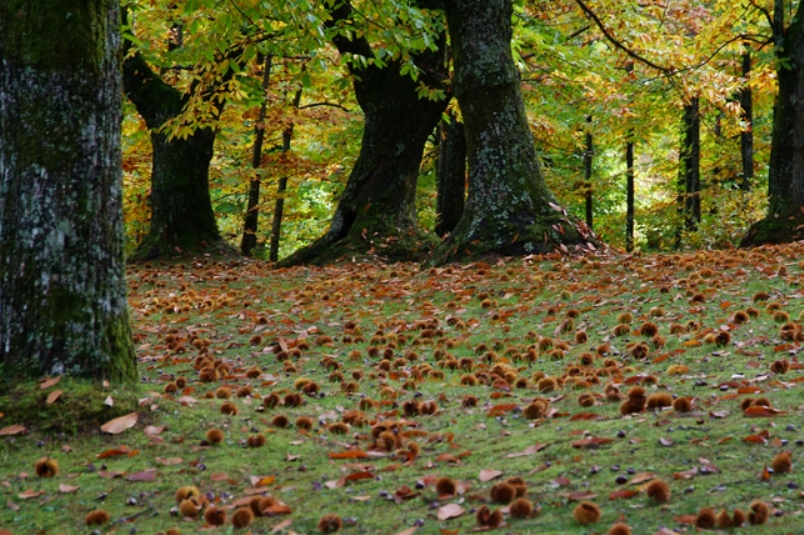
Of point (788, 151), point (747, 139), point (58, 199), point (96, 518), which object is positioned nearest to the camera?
point (96, 518)

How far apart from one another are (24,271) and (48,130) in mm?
774

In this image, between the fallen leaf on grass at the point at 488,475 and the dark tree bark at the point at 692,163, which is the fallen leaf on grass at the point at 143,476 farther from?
the dark tree bark at the point at 692,163

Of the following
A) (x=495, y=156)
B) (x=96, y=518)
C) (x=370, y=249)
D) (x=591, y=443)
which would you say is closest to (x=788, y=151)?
(x=495, y=156)

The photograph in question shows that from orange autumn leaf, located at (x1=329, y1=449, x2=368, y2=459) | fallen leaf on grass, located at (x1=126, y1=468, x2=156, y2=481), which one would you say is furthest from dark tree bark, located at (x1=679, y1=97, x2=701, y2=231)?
fallen leaf on grass, located at (x1=126, y1=468, x2=156, y2=481)

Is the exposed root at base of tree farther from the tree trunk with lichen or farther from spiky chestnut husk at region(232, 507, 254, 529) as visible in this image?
spiky chestnut husk at region(232, 507, 254, 529)

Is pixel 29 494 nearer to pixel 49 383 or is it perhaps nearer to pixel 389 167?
pixel 49 383

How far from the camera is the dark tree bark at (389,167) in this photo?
13039 millimetres

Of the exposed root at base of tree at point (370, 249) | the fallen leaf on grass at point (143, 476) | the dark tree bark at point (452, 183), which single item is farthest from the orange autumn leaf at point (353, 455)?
the dark tree bark at point (452, 183)

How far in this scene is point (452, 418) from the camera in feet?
14.9

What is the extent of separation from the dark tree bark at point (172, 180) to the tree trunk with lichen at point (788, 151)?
30.3 ft

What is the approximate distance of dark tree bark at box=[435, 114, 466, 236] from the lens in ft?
55.6

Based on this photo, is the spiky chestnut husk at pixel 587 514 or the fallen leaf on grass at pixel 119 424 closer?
the spiky chestnut husk at pixel 587 514

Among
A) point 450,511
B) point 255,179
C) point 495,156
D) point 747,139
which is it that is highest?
point 747,139

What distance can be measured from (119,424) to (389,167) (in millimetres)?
9528
